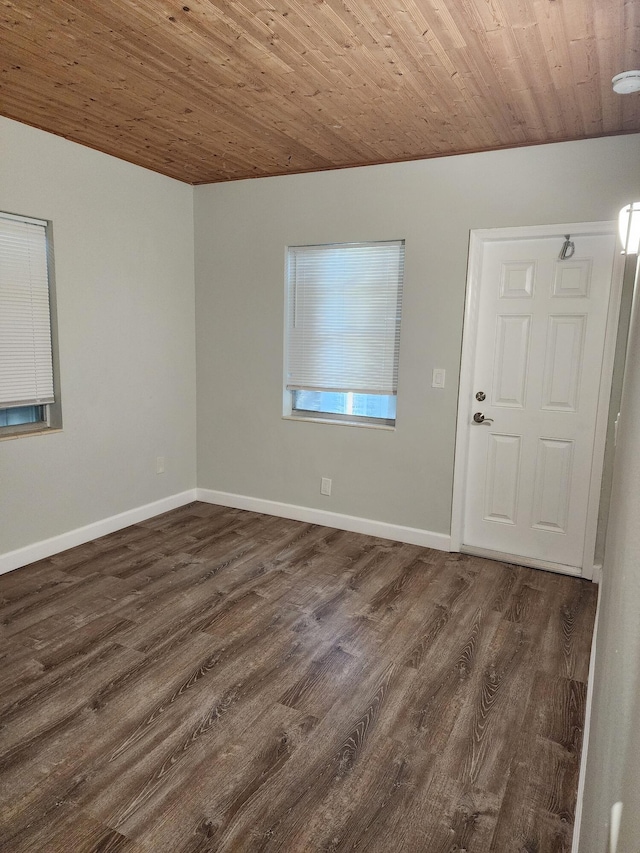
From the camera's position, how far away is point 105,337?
12.7 ft

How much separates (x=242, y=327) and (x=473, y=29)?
272 cm

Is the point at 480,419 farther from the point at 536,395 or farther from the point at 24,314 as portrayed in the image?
the point at 24,314

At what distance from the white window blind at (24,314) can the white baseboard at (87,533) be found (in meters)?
0.90

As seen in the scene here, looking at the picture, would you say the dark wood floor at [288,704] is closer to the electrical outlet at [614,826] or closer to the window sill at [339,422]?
the window sill at [339,422]

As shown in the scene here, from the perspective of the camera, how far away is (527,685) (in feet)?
7.82

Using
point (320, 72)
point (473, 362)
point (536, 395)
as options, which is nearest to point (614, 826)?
point (320, 72)

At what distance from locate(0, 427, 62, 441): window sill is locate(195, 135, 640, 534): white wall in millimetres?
1368

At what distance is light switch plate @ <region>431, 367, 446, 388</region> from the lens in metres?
3.72

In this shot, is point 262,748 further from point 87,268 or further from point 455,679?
point 87,268

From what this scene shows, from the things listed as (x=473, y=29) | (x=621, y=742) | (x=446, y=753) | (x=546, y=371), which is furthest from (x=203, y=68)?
(x=446, y=753)

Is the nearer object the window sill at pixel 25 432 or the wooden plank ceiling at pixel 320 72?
the wooden plank ceiling at pixel 320 72

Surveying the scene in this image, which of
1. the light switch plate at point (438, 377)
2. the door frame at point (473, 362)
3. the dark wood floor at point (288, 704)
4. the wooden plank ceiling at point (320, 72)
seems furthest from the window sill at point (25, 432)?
the door frame at point (473, 362)

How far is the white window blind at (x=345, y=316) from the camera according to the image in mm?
3900

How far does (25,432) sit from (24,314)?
2.37 ft
